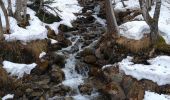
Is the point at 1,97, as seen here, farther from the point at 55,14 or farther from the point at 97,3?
the point at 97,3

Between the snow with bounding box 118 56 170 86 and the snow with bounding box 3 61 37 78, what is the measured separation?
4026 millimetres

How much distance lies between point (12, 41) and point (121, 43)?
514cm

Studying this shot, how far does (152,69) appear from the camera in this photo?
15039mm

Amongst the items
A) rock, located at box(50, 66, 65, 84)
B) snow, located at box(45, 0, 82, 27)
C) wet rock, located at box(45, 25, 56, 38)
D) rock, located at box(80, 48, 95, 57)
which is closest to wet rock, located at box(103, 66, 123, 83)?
rock, located at box(50, 66, 65, 84)

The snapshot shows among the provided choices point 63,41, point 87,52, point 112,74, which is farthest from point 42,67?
point 63,41

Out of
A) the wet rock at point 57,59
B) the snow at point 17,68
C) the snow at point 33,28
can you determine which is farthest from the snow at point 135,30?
the snow at point 17,68

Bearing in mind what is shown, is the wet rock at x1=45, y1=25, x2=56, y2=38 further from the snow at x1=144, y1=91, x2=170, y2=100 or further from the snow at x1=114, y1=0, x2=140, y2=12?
the snow at x1=144, y1=91, x2=170, y2=100

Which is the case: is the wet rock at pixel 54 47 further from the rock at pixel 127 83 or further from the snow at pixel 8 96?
the rock at pixel 127 83

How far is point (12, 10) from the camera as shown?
69.3ft

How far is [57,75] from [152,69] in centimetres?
410

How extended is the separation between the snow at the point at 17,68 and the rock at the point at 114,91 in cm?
385

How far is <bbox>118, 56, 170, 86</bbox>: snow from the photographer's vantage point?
1453 cm

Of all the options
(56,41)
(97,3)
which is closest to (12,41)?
(56,41)

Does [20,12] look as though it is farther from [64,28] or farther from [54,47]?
[64,28]
